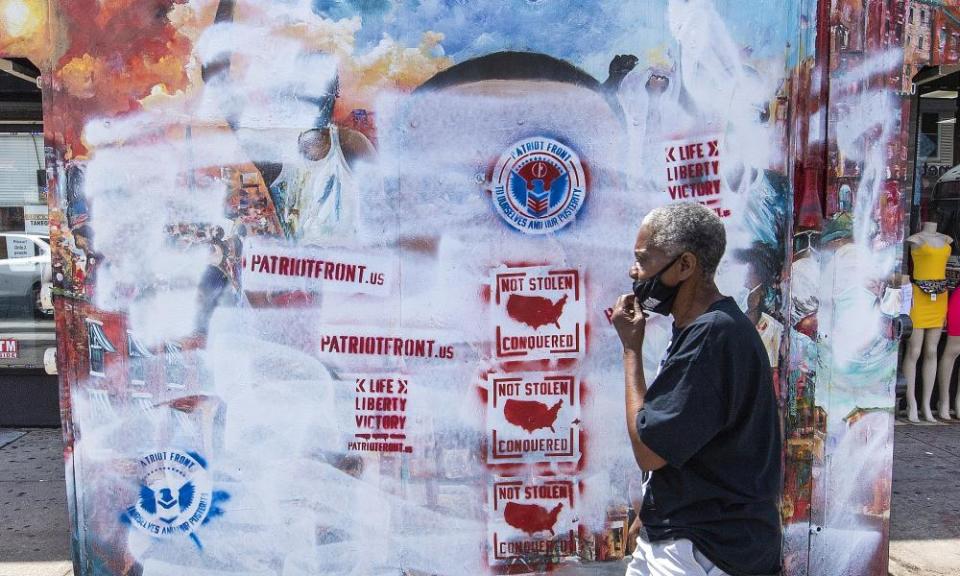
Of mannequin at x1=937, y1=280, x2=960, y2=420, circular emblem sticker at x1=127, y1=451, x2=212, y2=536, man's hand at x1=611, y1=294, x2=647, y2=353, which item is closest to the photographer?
man's hand at x1=611, y1=294, x2=647, y2=353

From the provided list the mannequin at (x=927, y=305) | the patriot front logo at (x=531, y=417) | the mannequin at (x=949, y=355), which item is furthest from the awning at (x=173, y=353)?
the mannequin at (x=949, y=355)

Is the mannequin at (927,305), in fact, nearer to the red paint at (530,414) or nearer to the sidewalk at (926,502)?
the sidewalk at (926,502)

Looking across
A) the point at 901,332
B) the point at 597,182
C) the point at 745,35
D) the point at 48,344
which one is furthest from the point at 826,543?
the point at 48,344

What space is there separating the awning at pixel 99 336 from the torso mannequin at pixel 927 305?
6.45 metres

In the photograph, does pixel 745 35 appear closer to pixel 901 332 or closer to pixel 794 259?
pixel 794 259

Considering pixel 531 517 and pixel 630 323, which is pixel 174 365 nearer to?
pixel 531 517

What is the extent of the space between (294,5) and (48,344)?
4.59m

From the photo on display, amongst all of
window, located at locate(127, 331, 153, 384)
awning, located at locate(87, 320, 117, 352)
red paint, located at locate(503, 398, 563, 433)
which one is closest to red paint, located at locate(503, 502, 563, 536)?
red paint, located at locate(503, 398, 563, 433)

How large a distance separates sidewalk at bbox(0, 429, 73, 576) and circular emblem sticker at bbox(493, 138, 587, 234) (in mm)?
3082

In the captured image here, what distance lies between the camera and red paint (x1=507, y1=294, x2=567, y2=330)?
10.4 ft

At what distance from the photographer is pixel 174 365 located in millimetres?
3125

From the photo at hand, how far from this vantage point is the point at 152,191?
308cm

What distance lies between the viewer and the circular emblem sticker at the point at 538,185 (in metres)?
3.12

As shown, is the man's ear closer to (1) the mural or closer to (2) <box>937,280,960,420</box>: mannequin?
(1) the mural
